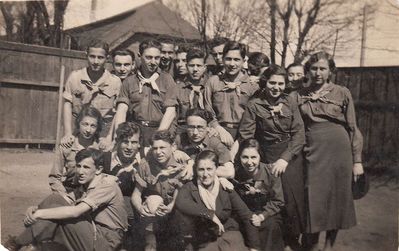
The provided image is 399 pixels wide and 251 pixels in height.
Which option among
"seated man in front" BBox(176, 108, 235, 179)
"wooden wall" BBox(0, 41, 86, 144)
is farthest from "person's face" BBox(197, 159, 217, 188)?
"wooden wall" BBox(0, 41, 86, 144)

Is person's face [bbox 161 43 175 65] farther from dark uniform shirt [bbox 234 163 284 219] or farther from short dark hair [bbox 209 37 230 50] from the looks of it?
dark uniform shirt [bbox 234 163 284 219]

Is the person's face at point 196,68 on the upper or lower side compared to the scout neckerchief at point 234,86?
upper

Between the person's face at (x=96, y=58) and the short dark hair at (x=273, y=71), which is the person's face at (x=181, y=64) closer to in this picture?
the person's face at (x=96, y=58)

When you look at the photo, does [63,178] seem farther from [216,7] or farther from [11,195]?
[216,7]

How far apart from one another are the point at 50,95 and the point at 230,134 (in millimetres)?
1704

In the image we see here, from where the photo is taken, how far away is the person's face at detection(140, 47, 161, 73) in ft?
10.2

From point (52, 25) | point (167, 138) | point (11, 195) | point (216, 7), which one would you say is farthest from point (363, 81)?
point (11, 195)

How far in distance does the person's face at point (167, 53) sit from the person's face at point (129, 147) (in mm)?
685

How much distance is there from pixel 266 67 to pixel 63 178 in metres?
Result: 1.65

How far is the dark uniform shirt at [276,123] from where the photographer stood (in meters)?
2.92

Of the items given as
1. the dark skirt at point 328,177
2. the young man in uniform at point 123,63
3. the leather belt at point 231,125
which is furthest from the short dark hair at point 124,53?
the dark skirt at point 328,177

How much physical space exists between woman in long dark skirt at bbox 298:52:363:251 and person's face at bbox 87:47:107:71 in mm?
1451

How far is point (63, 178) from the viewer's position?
3.10m

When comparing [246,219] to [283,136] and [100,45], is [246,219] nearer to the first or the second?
[283,136]
